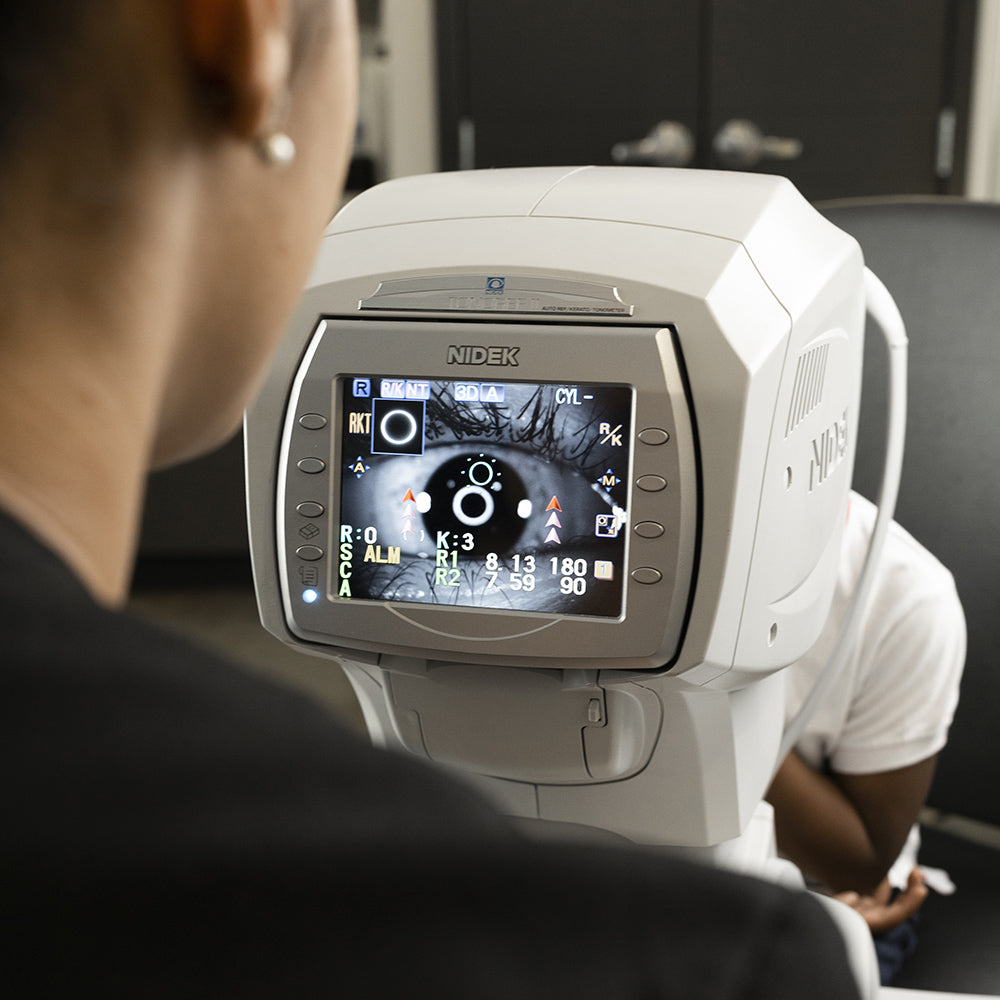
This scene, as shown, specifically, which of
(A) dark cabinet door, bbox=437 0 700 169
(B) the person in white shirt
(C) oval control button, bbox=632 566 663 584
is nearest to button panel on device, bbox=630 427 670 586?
(C) oval control button, bbox=632 566 663 584

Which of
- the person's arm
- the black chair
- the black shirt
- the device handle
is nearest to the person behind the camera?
the black shirt

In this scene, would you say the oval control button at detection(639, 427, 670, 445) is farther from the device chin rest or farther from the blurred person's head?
the blurred person's head

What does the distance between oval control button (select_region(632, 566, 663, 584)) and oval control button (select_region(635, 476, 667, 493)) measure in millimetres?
35

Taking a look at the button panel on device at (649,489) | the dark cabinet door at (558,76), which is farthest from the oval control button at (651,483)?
the dark cabinet door at (558,76)

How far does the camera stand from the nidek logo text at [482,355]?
57 centimetres

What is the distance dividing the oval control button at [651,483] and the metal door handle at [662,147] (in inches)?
105

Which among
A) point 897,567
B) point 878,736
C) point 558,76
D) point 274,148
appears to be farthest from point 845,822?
point 558,76

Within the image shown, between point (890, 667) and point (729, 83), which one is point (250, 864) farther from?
point (729, 83)

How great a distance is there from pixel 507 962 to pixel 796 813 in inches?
34.9

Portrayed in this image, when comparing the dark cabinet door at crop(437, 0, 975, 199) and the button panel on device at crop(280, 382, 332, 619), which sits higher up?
the dark cabinet door at crop(437, 0, 975, 199)

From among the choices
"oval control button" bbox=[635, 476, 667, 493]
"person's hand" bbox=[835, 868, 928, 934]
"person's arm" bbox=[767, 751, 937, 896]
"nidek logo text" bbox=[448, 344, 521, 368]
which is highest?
"nidek logo text" bbox=[448, 344, 521, 368]

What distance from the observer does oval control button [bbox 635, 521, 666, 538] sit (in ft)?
1.83

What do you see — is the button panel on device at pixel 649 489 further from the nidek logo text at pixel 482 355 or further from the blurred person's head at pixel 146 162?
the blurred person's head at pixel 146 162

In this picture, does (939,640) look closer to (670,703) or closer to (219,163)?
(670,703)
